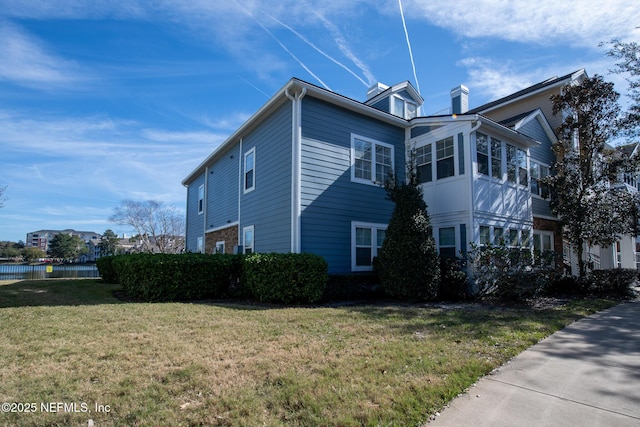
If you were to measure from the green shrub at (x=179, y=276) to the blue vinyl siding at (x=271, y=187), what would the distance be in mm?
1578

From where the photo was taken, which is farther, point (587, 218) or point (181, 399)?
point (587, 218)

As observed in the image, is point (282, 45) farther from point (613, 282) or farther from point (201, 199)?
point (613, 282)

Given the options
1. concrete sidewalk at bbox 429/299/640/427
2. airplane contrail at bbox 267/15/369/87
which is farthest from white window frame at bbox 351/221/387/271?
concrete sidewalk at bbox 429/299/640/427

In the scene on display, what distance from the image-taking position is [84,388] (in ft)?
→ 11.1

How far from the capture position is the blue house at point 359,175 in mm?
10312

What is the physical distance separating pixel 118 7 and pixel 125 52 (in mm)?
1453

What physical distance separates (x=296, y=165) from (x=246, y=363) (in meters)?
6.71

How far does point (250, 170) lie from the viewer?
43.3 ft

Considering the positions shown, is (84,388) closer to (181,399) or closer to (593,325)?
(181,399)

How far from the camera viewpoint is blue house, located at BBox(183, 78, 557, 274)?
33.8 ft

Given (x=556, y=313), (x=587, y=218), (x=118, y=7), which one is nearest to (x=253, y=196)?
(x=118, y=7)

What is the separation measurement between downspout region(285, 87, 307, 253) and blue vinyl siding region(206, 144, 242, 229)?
4.61 m

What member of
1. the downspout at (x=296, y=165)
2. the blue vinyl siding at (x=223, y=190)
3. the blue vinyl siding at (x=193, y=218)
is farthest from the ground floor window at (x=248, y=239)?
the blue vinyl siding at (x=193, y=218)

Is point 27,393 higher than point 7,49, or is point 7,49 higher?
point 7,49
